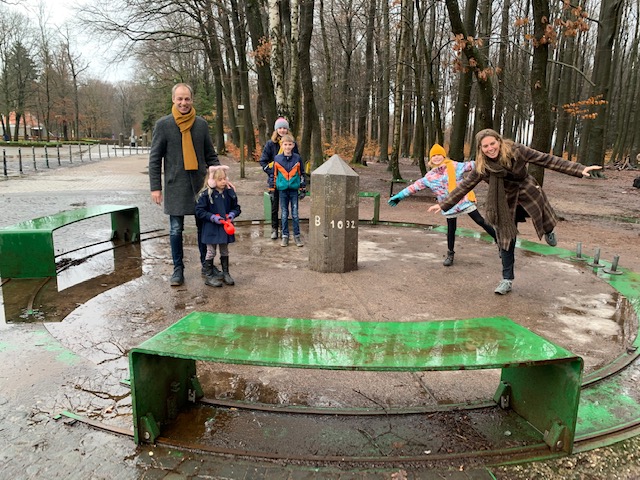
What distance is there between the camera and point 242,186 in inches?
629

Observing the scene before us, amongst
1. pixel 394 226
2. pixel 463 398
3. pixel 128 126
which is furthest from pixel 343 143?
pixel 128 126

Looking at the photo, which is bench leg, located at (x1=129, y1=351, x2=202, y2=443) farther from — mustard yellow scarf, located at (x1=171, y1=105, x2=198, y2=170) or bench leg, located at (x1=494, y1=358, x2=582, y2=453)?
mustard yellow scarf, located at (x1=171, y1=105, x2=198, y2=170)

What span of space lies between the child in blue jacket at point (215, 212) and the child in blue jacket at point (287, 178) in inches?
70.8

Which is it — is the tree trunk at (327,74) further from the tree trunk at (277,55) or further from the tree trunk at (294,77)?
the tree trunk at (277,55)

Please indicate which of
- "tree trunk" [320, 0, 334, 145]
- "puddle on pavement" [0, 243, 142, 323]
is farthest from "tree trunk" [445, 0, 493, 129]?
"tree trunk" [320, 0, 334, 145]

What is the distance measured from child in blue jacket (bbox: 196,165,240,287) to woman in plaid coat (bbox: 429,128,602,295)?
214 cm

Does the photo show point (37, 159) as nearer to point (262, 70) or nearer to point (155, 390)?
point (262, 70)

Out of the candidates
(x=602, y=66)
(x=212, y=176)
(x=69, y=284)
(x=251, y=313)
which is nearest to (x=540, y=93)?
(x=212, y=176)

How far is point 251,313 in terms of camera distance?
4492 mm

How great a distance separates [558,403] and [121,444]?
2.28m

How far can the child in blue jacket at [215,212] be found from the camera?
5.17 m

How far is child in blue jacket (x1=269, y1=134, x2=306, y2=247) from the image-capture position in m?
7.03

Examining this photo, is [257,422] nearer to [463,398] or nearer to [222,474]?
[222,474]

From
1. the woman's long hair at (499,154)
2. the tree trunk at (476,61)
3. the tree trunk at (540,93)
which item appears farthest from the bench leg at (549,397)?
the tree trunk at (476,61)
